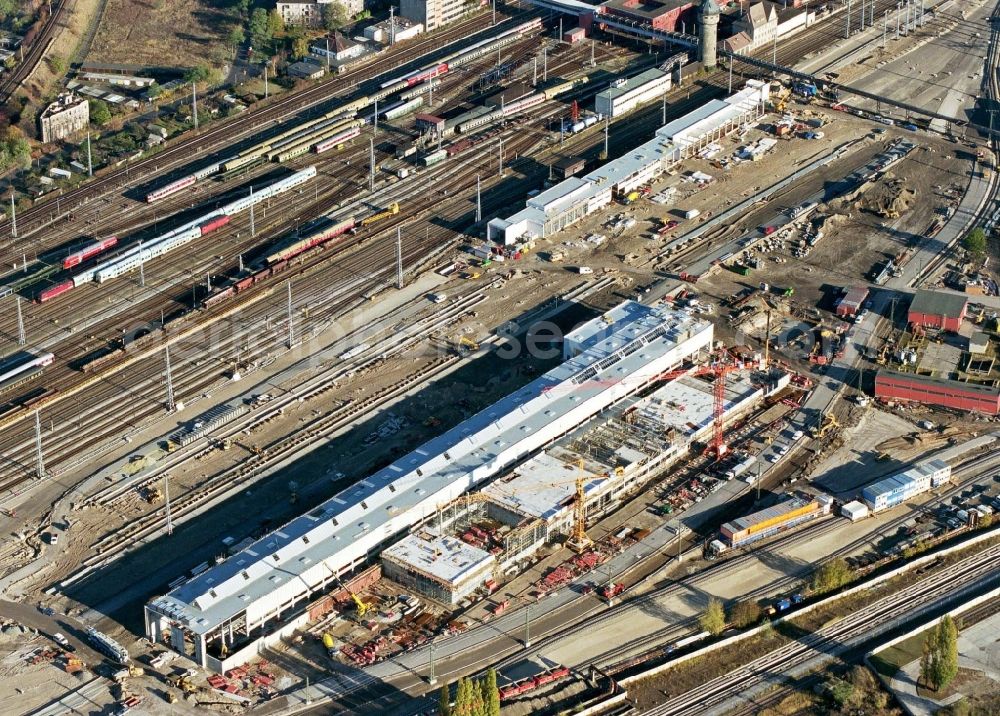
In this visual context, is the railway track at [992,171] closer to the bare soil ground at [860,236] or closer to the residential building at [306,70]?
the bare soil ground at [860,236]

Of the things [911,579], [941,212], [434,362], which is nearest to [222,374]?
[434,362]

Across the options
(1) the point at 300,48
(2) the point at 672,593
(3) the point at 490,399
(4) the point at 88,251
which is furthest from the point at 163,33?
(2) the point at 672,593

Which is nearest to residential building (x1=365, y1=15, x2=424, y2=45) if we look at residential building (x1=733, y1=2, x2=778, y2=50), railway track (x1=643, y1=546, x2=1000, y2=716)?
residential building (x1=733, y1=2, x2=778, y2=50)

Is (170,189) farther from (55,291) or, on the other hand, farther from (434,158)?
(434,158)

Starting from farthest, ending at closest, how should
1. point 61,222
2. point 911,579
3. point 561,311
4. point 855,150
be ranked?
1. point 855,150
2. point 61,222
3. point 561,311
4. point 911,579

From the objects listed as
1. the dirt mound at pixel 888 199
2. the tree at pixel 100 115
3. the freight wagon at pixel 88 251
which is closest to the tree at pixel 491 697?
the freight wagon at pixel 88 251

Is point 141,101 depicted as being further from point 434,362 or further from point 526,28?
point 434,362
